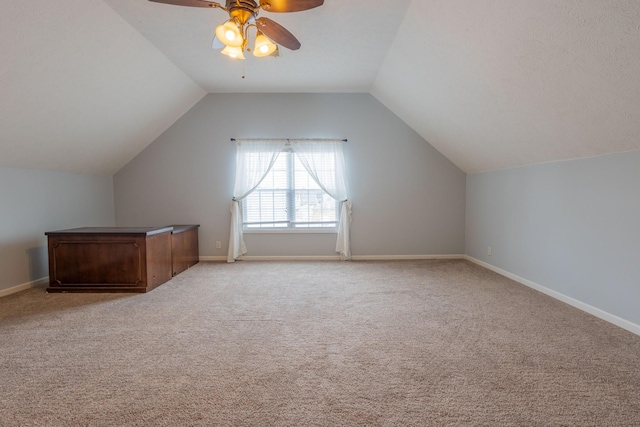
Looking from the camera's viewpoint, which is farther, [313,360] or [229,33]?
[229,33]

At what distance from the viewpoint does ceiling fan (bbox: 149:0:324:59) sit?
1935 millimetres

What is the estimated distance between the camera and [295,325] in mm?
2482

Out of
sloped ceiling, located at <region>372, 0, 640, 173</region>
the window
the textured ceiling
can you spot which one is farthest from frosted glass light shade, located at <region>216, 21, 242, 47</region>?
the window

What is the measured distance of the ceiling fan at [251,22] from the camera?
193cm

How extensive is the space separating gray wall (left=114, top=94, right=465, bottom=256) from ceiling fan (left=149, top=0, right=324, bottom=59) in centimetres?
234

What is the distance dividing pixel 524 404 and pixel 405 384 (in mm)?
576

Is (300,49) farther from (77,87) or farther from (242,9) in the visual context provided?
(77,87)

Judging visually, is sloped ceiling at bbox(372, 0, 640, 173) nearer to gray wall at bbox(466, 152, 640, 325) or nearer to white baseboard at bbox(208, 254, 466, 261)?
gray wall at bbox(466, 152, 640, 325)

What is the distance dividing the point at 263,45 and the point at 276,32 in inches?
8.6

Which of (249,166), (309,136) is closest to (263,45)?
(309,136)

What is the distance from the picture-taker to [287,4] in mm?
1923

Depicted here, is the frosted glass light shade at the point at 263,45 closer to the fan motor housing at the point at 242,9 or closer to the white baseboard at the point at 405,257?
the fan motor housing at the point at 242,9

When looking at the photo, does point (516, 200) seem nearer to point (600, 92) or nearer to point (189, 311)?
point (600, 92)

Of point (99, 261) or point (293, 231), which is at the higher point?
point (293, 231)
